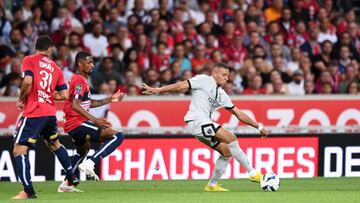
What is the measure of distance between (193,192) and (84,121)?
171 cm

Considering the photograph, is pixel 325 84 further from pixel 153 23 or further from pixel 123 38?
pixel 123 38

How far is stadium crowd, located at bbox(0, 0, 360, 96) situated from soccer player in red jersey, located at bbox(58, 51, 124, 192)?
514 cm

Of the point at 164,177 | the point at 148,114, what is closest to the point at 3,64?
the point at 148,114

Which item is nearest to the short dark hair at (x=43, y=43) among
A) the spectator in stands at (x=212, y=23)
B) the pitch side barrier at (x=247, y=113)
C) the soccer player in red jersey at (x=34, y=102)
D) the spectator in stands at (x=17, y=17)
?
the soccer player in red jersey at (x=34, y=102)

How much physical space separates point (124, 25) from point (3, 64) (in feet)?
8.77

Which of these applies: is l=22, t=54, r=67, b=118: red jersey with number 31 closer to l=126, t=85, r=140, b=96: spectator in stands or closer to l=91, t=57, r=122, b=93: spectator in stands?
l=126, t=85, r=140, b=96: spectator in stands

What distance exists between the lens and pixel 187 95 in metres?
20.4

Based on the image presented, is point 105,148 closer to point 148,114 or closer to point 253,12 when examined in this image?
point 148,114

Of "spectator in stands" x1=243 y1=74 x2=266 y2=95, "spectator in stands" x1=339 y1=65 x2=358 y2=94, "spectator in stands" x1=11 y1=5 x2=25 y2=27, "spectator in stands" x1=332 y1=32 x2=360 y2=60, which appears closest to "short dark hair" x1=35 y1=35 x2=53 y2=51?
"spectator in stands" x1=11 y1=5 x2=25 y2=27

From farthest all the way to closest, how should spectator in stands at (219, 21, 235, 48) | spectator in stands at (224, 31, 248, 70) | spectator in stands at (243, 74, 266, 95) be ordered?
spectator in stands at (219, 21, 235, 48) < spectator in stands at (224, 31, 248, 70) < spectator in stands at (243, 74, 266, 95)

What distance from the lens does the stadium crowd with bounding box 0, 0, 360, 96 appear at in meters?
20.8

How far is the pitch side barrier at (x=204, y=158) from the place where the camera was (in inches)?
701

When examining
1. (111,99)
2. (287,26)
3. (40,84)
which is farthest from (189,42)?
(40,84)

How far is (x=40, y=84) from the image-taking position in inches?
537
